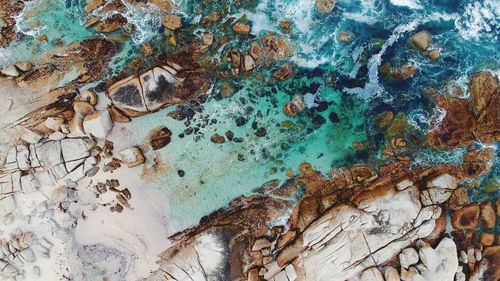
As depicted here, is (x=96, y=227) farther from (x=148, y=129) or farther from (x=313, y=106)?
(x=313, y=106)

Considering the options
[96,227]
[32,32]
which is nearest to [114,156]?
[96,227]

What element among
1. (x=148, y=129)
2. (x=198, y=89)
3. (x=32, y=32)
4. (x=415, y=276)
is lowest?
(x=415, y=276)

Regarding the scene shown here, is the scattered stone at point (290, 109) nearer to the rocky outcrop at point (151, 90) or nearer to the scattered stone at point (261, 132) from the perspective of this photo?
the scattered stone at point (261, 132)

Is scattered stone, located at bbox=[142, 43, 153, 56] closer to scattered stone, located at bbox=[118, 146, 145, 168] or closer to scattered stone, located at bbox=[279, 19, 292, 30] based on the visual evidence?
scattered stone, located at bbox=[118, 146, 145, 168]

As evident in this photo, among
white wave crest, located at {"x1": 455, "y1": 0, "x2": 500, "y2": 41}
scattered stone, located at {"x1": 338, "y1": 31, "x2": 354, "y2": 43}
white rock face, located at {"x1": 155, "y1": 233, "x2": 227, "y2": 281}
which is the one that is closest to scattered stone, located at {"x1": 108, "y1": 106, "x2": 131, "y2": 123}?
white rock face, located at {"x1": 155, "y1": 233, "x2": 227, "y2": 281}

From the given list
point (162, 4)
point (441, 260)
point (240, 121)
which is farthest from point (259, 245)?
point (162, 4)

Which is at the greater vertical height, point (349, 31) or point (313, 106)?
point (349, 31)

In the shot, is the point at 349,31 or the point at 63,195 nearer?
the point at 63,195

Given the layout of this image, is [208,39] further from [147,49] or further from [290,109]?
[290,109]
